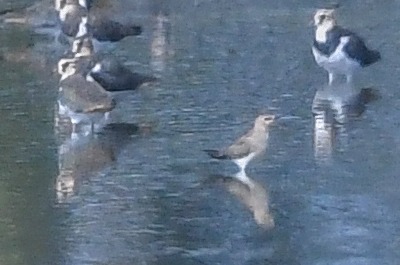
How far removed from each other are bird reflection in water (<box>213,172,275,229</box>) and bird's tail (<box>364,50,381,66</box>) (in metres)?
3.03

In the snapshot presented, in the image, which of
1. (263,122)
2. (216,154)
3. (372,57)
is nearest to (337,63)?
(372,57)

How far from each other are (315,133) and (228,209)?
1.67 meters

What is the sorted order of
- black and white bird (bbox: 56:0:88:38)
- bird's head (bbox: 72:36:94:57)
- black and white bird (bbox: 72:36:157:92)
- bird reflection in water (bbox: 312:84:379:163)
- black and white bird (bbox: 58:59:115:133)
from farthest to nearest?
black and white bird (bbox: 56:0:88:38)
bird's head (bbox: 72:36:94:57)
black and white bird (bbox: 72:36:157:92)
black and white bird (bbox: 58:59:115:133)
bird reflection in water (bbox: 312:84:379:163)

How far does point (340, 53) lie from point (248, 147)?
9.72 ft

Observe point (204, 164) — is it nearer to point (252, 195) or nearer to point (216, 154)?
point (216, 154)

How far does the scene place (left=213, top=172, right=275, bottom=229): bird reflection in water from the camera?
24.9 ft

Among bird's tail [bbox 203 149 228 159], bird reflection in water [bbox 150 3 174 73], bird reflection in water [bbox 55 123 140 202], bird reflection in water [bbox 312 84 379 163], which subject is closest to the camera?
bird reflection in water [bbox 55 123 140 202]

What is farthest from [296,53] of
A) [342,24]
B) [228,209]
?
[228,209]

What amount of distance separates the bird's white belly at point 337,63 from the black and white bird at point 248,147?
2.47m

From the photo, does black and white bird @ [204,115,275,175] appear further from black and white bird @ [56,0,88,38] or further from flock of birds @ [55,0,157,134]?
black and white bird @ [56,0,88,38]

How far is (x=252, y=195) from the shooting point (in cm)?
800

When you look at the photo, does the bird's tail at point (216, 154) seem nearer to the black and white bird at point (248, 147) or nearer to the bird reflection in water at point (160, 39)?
the black and white bird at point (248, 147)

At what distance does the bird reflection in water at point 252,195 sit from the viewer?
7598mm

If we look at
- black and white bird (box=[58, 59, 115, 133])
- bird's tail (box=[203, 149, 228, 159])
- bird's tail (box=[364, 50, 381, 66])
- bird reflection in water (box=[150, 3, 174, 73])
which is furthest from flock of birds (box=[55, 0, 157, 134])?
bird's tail (box=[364, 50, 381, 66])
